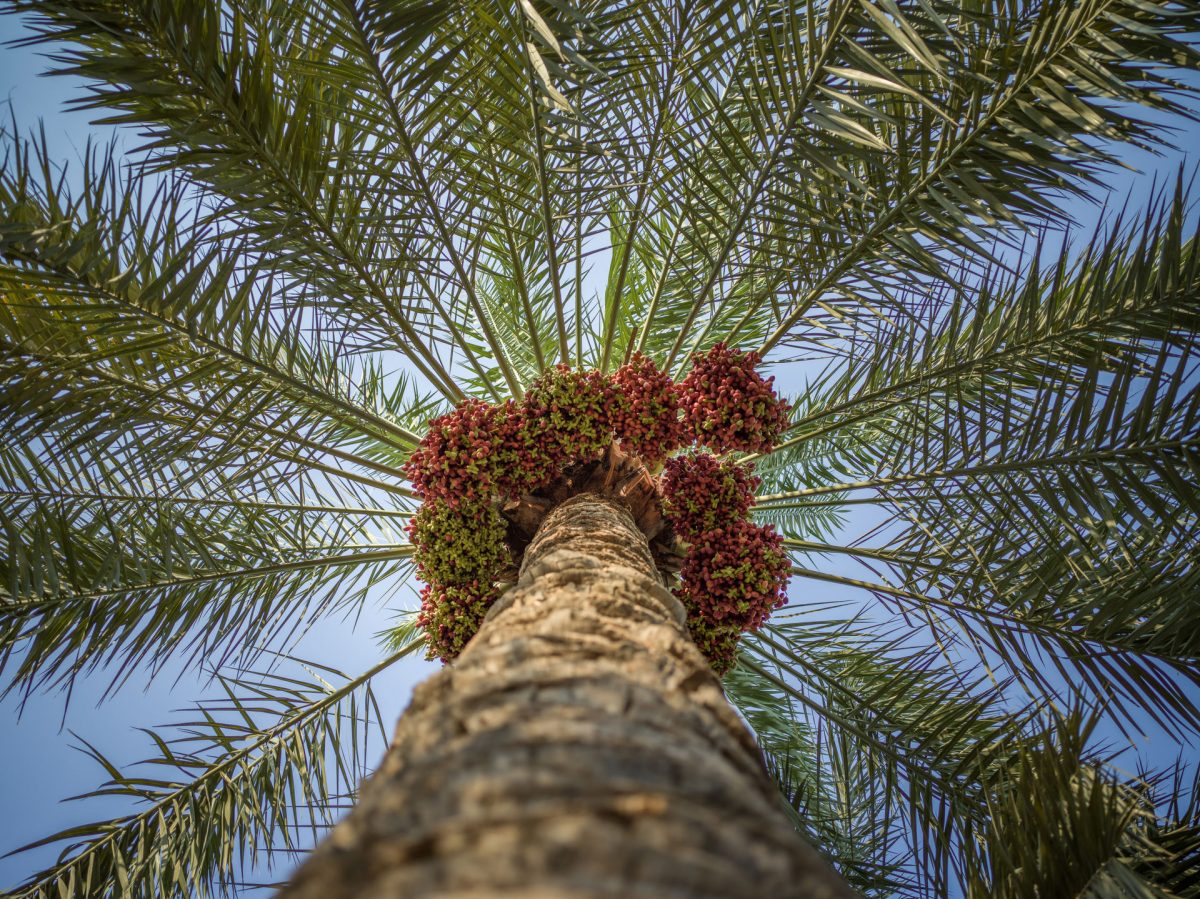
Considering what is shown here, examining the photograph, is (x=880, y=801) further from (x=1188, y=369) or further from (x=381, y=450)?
(x=381, y=450)

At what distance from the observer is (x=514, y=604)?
190 centimetres

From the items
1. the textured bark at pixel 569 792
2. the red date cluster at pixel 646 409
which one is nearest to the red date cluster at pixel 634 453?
the red date cluster at pixel 646 409

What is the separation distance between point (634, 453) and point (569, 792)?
3081 millimetres

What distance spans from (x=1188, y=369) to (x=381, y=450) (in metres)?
5.66

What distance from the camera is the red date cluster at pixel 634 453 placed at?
11.6 ft

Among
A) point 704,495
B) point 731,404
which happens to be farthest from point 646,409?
point 704,495

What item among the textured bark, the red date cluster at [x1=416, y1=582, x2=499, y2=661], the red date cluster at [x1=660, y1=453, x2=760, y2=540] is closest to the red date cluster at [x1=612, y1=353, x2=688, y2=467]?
the red date cluster at [x1=660, y1=453, x2=760, y2=540]

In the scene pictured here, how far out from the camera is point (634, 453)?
3.83 m

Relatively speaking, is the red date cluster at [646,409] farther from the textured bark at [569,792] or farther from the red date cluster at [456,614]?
the textured bark at [569,792]

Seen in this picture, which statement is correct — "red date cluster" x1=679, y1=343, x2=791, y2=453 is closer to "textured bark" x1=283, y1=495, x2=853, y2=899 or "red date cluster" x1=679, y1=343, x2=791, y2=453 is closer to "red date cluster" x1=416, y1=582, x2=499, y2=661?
"red date cluster" x1=416, y1=582, x2=499, y2=661

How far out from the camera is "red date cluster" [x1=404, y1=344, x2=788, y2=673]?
139 inches

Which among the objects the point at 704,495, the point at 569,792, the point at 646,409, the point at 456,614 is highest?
the point at 646,409

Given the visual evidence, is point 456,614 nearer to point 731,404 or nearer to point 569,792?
point 731,404

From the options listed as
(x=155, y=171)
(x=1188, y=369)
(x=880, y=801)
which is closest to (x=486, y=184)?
(x=155, y=171)
